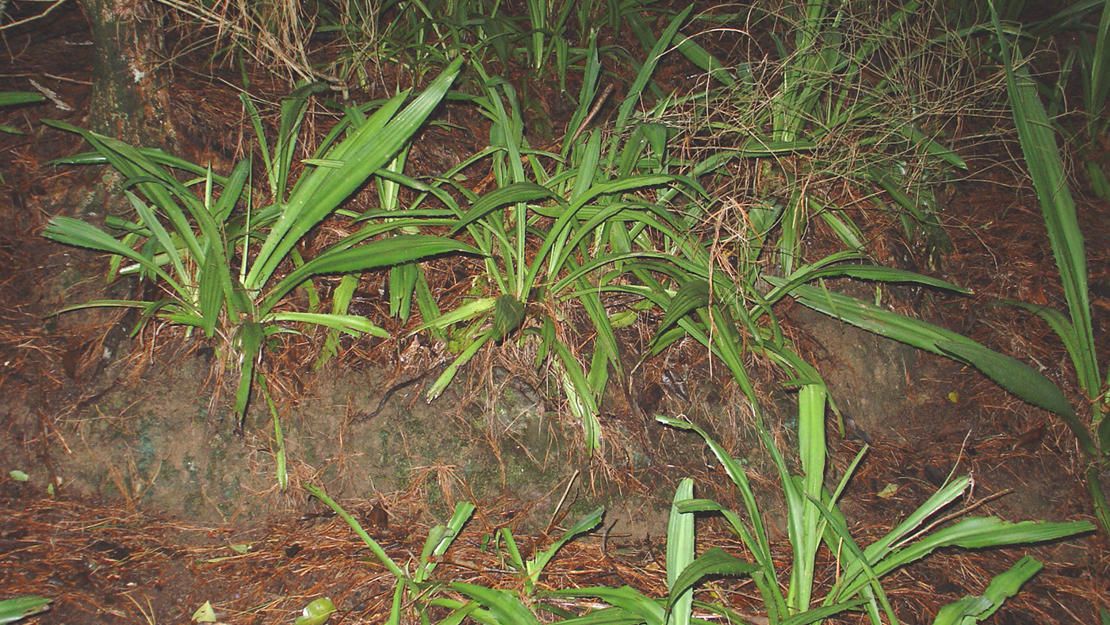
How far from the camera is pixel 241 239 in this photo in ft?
5.63

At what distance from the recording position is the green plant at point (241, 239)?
1.53 m

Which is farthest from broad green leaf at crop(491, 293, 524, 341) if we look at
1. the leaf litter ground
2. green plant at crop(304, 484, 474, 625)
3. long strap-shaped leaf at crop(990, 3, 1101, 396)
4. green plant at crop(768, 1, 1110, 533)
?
long strap-shaped leaf at crop(990, 3, 1101, 396)

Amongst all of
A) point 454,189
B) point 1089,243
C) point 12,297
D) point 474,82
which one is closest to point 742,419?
point 454,189

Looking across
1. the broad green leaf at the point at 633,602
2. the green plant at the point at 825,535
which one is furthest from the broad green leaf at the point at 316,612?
the green plant at the point at 825,535

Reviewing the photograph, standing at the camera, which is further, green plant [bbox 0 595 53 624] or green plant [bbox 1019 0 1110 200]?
green plant [bbox 1019 0 1110 200]

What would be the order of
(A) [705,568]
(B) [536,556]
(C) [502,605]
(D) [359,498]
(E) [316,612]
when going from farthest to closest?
1. (D) [359,498]
2. (B) [536,556]
3. (E) [316,612]
4. (C) [502,605]
5. (A) [705,568]

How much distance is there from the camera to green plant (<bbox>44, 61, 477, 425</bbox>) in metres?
1.53

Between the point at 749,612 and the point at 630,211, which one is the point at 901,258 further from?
the point at 749,612

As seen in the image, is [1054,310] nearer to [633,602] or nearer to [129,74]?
[633,602]

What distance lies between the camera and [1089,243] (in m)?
2.31

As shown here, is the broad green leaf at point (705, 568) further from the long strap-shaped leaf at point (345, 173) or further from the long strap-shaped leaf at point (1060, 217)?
the long strap-shaped leaf at point (1060, 217)

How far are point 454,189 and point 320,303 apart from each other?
602 millimetres

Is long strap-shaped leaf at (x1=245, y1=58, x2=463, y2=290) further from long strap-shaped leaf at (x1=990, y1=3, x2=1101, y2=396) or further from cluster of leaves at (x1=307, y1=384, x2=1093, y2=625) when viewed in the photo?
long strap-shaped leaf at (x1=990, y1=3, x2=1101, y2=396)

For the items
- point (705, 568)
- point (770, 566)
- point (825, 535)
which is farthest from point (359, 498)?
point (825, 535)
